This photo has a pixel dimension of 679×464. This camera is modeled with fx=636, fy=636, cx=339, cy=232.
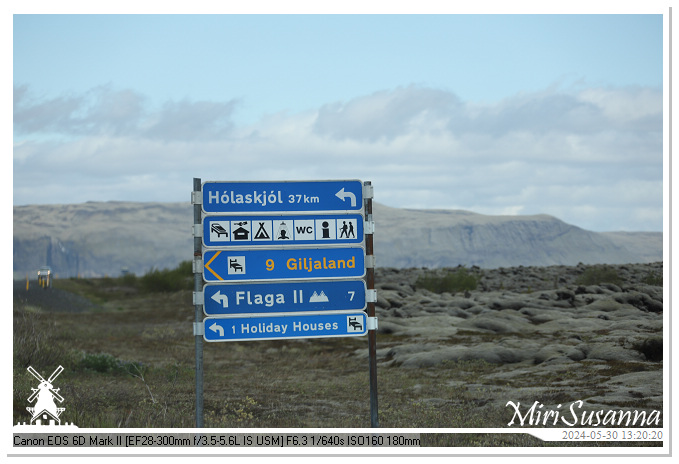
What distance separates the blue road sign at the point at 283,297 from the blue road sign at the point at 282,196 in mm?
979

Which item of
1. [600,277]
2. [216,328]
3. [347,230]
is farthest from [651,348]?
[600,277]

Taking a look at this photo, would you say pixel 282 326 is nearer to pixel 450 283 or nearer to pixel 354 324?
pixel 354 324

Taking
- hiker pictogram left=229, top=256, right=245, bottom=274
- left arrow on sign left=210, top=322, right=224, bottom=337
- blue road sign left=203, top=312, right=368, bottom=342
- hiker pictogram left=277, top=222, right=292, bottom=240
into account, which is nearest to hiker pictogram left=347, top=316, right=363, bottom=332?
blue road sign left=203, top=312, right=368, bottom=342

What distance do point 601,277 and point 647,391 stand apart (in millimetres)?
35901

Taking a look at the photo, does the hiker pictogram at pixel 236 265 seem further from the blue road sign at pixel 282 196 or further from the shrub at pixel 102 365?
the shrub at pixel 102 365

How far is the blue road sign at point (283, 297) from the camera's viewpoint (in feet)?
26.7

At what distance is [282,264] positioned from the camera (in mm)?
8281

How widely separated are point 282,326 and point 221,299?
86cm

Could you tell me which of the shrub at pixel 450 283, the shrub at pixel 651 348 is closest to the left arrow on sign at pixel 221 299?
the shrub at pixel 651 348

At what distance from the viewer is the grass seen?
983cm

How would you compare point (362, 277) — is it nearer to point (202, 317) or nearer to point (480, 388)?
point (202, 317)

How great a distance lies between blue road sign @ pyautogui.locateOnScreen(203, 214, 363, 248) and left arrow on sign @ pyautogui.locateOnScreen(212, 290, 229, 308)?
25.3 inches
